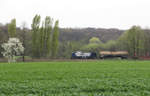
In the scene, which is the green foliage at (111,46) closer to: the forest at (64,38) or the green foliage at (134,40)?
the forest at (64,38)

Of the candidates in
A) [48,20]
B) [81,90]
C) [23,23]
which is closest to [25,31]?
[23,23]

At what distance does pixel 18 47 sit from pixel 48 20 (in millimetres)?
11595

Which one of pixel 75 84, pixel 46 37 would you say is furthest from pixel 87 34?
pixel 75 84

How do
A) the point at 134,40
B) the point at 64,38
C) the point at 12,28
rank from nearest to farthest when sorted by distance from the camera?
1. the point at 12,28
2. the point at 134,40
3. the point at 64,38

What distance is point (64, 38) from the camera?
8200cm

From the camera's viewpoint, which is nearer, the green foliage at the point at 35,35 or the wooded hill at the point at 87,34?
the green foliage at the point at 35,35

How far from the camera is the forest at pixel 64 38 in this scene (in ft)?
181

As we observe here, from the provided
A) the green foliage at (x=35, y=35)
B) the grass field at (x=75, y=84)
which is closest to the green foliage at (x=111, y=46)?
the green foliage at (x=35, y=35)

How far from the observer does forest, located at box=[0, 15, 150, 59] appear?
55.1 m

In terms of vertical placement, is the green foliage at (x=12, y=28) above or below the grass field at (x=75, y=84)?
above

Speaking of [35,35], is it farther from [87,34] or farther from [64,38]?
[87,34]

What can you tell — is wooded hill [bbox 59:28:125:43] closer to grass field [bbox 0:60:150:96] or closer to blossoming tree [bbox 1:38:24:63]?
blossoming tree [bbox 1:38:24:63]

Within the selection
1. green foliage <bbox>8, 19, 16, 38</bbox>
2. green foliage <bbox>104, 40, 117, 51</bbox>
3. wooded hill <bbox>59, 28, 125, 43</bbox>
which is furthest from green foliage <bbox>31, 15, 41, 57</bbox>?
green foliage <bbox>104, 40, 117, 51</bbox>

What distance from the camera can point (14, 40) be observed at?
49719 mm
